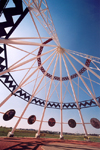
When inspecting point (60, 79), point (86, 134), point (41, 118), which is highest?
point (60, 79)

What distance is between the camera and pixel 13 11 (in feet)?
23.5

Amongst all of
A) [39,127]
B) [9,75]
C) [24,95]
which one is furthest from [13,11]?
[39,127]

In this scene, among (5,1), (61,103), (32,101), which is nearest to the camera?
(5,1)

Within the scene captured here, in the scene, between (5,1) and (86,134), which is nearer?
(5,1)

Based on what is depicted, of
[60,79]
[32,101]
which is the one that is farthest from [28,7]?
[32,101]

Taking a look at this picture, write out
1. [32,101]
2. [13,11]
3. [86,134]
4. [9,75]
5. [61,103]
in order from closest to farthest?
[13,11] → [9,75] → [86,134] → [32,101] → [61,103]

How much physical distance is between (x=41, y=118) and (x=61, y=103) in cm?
697

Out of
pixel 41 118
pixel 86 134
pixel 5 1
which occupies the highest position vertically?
pixel 5 1

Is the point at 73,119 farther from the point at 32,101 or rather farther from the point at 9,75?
the point at 9,75

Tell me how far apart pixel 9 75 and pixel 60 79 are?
12768mm

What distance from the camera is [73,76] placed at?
2286 centimetres

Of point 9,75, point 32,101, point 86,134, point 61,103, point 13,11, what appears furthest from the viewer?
point 61,103

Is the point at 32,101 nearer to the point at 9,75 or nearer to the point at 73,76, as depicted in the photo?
the point at 9,75

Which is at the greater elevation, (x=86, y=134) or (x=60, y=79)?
(x=60, y=79)
